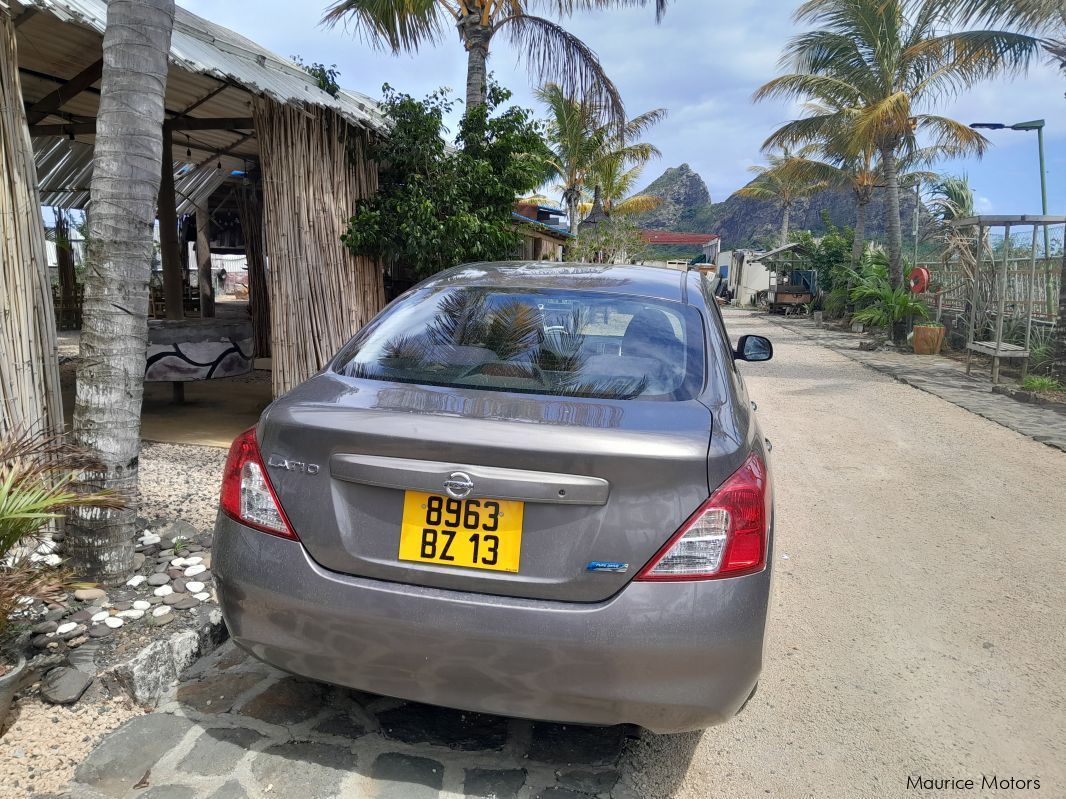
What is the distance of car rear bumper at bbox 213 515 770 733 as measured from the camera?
6.34 feet

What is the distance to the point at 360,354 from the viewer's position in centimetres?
274

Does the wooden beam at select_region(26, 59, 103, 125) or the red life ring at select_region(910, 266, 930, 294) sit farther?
the red life ring at select_region(910, 266, 930, 294)

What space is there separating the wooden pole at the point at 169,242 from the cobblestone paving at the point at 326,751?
720 centimetres

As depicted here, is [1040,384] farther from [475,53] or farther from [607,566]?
[607,566]

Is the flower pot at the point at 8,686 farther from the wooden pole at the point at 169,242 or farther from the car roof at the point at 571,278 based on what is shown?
the wooden pole at the point at 169,242

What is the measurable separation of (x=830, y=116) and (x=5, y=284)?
22.2 m

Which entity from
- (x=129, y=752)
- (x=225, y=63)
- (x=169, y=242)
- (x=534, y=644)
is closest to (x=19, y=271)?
(x=129, y=752)

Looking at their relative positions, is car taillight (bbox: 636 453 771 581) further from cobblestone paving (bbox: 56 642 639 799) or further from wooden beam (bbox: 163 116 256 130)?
wooden beam (bbox: 163 116 256 130)

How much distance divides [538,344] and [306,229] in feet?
13.0

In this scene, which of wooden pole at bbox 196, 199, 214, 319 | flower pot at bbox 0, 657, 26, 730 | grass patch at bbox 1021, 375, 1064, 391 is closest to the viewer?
flower pot at bbox 0, 657, 26, 730

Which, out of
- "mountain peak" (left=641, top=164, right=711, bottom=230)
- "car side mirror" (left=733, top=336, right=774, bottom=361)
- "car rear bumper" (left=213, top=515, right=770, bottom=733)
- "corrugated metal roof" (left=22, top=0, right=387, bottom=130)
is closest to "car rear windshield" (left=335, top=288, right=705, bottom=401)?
"car rear bumper" (left=213, top=515, right=770, bottom=733)

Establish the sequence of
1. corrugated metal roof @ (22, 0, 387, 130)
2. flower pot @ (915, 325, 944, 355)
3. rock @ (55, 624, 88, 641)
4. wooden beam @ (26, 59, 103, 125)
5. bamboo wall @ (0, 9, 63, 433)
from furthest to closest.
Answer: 1. flower pot @ (915, 325, 944, 355)
2. wooden beam @ (26, 59, 103, 125)
3. corrugated metal roof @ (22, 0, 387, 130)
4. bamboo wall @ (0, 9, 63, 433)
5. rock @ (55, 624, 88, 641)

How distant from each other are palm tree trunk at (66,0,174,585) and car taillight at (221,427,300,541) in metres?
1.04

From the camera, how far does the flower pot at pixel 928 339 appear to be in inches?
575
